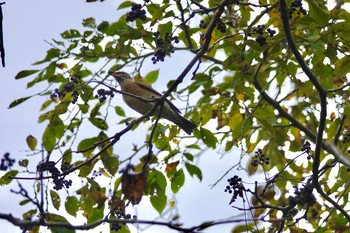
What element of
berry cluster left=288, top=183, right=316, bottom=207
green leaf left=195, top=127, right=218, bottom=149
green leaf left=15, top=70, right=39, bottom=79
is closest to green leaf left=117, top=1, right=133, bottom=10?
green leaf left=15, top=70, right=39, bottom=79

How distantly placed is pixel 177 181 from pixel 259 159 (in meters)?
0.73

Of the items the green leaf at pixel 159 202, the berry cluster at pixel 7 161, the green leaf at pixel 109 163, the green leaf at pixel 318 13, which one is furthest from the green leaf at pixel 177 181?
the berry cluster at pixel 7 161

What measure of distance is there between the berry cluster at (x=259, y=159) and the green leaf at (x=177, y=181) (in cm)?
60

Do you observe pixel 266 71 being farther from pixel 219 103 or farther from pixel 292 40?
pixel 219 103

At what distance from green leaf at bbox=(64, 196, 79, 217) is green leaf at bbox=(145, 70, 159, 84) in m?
1.01

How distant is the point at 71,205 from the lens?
176 inches

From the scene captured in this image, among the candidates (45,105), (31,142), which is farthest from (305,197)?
(45,105)

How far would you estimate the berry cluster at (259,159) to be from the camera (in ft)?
16.6

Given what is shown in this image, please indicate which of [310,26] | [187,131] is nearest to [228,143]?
[187,131]

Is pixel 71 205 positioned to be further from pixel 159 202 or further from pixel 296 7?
pixel 296 7

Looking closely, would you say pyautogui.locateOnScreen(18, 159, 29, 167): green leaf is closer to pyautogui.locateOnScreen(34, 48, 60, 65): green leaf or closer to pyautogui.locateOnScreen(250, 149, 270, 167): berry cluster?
pyautogui.locateOnScreen(34, 48, 60, 65): green leaf

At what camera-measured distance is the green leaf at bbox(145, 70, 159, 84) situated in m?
4.87

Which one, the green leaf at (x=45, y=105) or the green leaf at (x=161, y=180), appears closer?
the green leaf at (x=161, y=180)

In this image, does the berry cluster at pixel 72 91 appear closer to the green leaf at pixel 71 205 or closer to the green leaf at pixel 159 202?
the green leaf at pixel 71 205
